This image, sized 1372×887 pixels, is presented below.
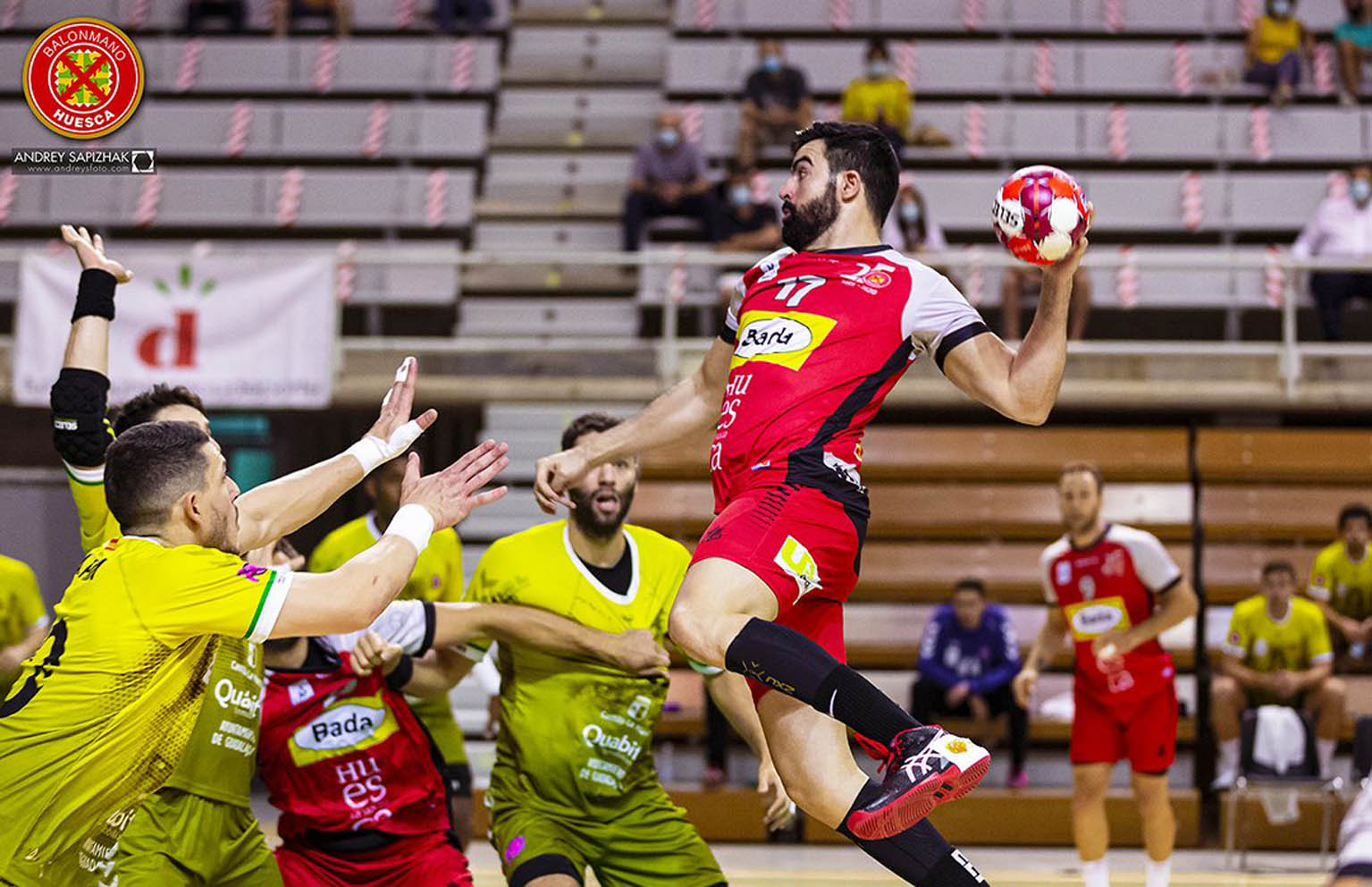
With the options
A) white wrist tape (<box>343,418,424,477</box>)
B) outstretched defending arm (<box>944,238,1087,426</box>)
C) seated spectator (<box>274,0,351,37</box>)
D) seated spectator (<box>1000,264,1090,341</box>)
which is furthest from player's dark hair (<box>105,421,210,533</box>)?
seated spectator (<box>274,0,351,37</box>)

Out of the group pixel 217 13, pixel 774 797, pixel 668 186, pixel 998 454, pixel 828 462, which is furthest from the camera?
pixel 217 13

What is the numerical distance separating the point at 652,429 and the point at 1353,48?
39.5 feet

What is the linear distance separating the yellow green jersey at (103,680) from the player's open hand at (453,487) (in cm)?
46

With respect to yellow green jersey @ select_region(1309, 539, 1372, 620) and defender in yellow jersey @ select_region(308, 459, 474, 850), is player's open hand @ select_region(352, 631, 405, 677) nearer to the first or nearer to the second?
defender in yellow jersey @ select_region(308, 459, 474, 850)

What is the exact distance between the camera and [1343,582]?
1079 centimetres

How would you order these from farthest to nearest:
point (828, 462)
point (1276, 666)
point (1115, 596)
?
point (1276, 666) < point (1115, 596) < point (828, 462)

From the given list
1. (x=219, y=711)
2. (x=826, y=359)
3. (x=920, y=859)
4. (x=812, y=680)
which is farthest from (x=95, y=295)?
(x=920, y=859)

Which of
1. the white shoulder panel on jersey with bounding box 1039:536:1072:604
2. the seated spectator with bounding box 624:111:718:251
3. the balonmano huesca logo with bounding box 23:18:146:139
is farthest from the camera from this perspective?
the seated spectator with bounding box 624:111:718:251

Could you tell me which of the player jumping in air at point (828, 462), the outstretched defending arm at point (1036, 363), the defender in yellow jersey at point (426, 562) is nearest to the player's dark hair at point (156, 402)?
the player jumping in air at point (828, 462)

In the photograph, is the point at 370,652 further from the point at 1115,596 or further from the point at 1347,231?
the point at 1347,231

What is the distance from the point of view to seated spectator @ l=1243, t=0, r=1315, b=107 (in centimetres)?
1437

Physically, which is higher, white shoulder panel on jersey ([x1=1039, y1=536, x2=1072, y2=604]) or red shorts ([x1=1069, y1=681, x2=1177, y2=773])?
white shoulder panel on jersey ([x1=1039, y1=536, x2=1072, y2=604])

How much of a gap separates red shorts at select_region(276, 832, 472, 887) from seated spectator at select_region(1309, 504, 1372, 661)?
24.8 feet

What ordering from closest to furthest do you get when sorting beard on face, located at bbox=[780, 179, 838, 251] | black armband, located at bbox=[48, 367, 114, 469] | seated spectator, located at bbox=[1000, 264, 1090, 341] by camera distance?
beard on face, located at bbox=[780, 179, 838, 251]
black armband, located at bbox=[48, 367, 114, 469]
seated spectator, located at bbox=[1000, 264, 1090, 341]
